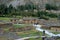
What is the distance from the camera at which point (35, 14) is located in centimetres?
4369

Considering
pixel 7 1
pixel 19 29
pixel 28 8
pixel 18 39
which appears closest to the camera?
pixel 18 39

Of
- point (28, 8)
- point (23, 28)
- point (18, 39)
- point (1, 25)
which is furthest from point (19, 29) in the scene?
point (28, 8)

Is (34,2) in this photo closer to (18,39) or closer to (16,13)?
(16,13)

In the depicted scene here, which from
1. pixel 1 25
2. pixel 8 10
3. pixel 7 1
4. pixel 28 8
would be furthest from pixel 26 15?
pixel 7 1

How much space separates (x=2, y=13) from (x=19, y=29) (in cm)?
1709

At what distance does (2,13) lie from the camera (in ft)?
141

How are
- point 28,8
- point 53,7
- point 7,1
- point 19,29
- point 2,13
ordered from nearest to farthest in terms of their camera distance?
point 19,29 < point 2,13 < point 28,8 < point 53,7 < point 7,1

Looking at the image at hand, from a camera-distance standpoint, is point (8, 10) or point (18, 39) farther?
point (8, 10)

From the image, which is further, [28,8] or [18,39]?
[28,8]

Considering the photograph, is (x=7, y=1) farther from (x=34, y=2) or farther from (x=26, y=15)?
(x=26, y=15)

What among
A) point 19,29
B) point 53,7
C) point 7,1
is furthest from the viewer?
point 7,1

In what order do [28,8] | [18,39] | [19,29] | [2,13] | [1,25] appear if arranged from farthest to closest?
[28,8]
[2,13]
[1,25]
[19,29]
[18,39]

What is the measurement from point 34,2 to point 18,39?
44913mm

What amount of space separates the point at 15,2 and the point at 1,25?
106 feet
